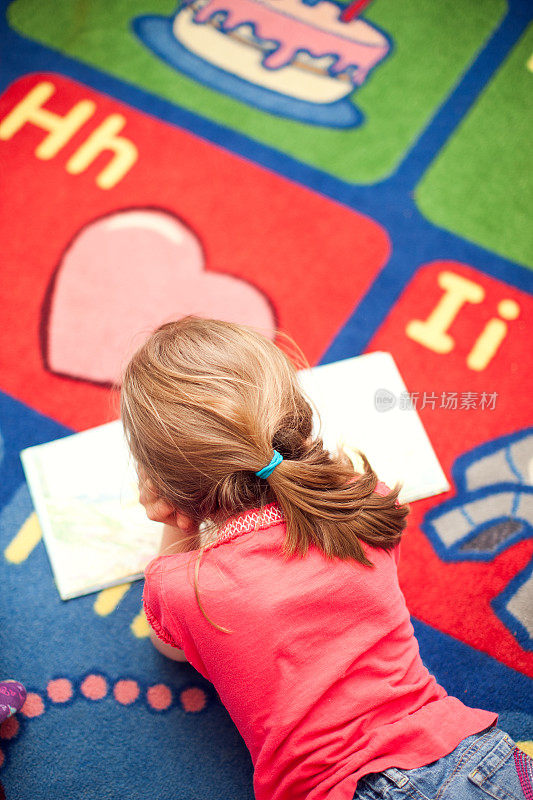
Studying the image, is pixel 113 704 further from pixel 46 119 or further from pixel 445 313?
pixel 46 119

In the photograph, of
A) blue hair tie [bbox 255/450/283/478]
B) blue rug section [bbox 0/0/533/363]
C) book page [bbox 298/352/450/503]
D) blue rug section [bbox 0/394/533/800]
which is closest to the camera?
blue hair tie [bbox 255/450/283/478]

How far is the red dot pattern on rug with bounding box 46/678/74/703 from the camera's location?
915 millimetres

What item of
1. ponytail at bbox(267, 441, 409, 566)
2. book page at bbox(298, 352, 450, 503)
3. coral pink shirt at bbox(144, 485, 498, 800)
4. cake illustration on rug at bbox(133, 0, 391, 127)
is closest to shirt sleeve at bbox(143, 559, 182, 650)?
coral pink shirt at bbox(144, 485, 498, 800)

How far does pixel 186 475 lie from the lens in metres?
0.67

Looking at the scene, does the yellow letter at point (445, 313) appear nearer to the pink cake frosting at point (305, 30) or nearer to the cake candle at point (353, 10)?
the pink cake frosting at point (305, 30)

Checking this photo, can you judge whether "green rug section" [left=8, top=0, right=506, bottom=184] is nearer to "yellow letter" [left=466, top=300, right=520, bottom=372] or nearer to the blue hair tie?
"yellow letter" [left=466, top=300, right=520, bottom=372]

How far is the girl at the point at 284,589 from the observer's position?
0.65 meters

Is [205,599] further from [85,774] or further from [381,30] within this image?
[381,30]

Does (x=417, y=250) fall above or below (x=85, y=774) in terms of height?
above

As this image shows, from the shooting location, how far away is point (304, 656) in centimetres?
67

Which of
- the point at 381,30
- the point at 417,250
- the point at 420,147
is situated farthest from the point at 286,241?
the point at 381,30

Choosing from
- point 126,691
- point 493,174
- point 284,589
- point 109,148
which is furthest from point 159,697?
point 493,174

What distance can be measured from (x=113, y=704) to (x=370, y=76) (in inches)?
49.6

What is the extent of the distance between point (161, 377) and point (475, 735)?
0.55 meters
